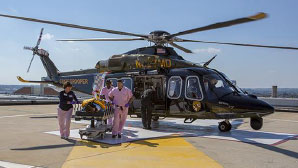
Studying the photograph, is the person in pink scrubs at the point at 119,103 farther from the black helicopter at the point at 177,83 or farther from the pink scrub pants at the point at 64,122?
the black helicopter at the point at 177,83

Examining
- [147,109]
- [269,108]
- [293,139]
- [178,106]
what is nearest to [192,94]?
[178,106]

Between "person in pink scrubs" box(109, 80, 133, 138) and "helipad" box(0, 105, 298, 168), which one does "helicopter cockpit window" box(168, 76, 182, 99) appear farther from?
"person in pink scrubs" box(109, 80, 133, 138)

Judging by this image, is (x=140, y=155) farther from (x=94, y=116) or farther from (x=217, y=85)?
(x=217, y=85)

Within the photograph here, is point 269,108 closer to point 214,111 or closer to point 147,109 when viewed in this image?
point 214,111

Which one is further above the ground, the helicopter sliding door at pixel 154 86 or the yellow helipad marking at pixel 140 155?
the helicopter sliding door at pixel 154 86

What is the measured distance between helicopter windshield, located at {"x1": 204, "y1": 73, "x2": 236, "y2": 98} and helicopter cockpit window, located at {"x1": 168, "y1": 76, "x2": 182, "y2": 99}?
99cm

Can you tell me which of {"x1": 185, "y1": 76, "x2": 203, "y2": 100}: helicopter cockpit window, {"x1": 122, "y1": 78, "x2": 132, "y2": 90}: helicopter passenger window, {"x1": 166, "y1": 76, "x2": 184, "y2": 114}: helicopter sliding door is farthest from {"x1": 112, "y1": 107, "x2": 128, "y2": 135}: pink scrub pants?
{"x1": 122, "y1": 78, "x2": 132, "y2": 90}: helicopter passenger window

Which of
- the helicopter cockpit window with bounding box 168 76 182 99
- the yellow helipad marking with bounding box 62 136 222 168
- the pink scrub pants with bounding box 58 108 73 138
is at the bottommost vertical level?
the yellow helipad marking with bounding box 62 136 222 168

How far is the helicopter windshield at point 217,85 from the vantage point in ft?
30.5

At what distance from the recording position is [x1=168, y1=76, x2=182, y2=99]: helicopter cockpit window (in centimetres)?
1009

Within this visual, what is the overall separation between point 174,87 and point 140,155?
188 inches

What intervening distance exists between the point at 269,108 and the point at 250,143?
175 centimetres

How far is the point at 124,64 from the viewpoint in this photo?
11.6 metres

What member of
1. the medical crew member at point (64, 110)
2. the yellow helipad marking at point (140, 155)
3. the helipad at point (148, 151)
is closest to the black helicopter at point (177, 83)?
the helipad at point (148, 151)
